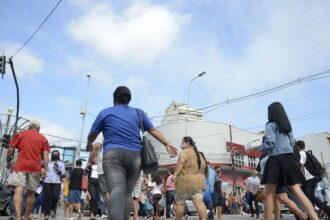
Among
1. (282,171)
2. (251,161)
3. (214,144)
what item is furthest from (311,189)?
(251,161)

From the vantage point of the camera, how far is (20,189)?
6.49 meters

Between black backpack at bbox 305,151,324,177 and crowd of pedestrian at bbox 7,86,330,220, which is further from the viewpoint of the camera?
black backpack at bbox 305,151,324,177

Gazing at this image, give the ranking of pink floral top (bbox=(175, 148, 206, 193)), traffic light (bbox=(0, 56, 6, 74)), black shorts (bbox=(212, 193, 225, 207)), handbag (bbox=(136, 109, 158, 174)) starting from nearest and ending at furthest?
handbag (bbox=(136, 109, 158, 174)) < pink floral top (bbox=(175, 148, 206, 193)) < black shorts (bbox=(212, 193, 225, 207)) < traffic light (bbox=(0, 56, 6, 74))

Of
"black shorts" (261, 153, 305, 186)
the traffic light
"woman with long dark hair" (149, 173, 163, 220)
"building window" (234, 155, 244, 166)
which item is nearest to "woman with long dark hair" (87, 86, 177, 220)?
"black shorts" (261, 153, 305, 186)

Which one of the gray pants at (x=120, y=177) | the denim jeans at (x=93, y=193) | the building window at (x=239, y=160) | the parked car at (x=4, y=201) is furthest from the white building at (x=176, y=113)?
the gray pants at (x=120, y=177)

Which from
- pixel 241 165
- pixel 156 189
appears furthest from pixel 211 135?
pixel 156 189

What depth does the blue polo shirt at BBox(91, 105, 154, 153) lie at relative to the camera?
431 cm

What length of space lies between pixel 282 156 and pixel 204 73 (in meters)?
22.8

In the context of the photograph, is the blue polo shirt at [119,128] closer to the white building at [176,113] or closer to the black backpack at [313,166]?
the black backpack at [313,166]

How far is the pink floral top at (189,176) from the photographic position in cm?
662

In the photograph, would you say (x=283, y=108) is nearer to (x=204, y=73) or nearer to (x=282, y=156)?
(x=282, y=156)

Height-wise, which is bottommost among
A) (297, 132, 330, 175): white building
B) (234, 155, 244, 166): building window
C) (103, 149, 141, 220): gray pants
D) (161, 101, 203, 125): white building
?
(103, 149, 141, 220): gray pants

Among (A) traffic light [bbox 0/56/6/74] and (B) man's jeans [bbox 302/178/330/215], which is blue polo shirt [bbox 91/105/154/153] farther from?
(A) traffic light [bbox 0/56/6/74]

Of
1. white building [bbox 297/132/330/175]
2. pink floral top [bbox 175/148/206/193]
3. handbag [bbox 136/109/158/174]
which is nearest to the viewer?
handbag [bbox 136/109/158/174]
